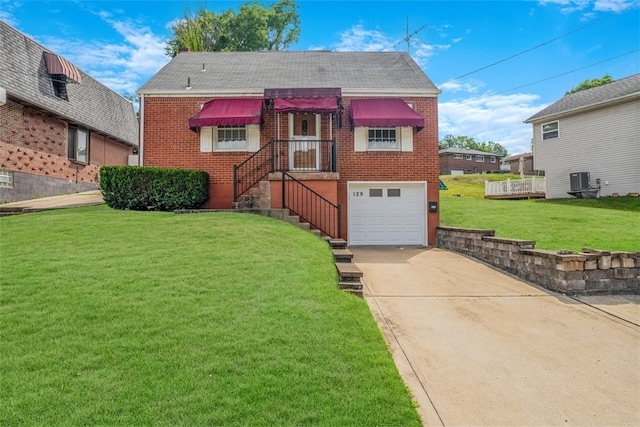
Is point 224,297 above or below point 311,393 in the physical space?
above

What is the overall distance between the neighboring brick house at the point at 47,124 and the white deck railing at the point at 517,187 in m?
22.4

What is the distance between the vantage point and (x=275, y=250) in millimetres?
6270

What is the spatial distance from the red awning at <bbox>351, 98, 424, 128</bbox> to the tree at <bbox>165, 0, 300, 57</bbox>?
14.0 m

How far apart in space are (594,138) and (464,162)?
1268 inches

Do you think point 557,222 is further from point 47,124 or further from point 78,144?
point 78,144

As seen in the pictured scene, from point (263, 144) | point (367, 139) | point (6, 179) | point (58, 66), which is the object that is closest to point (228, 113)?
point (263, 144)

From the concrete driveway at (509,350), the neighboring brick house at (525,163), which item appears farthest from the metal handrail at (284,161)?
the neighboring brick house at (525,163)

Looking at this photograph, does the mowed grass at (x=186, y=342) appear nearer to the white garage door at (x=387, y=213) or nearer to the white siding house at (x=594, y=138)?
the white garage door at (x=387, y=213)

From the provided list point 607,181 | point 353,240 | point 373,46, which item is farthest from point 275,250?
point 607,181

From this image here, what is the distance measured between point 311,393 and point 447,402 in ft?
3.62

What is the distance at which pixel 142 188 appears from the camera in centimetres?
1009

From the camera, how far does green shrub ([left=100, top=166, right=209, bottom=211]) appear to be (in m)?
10.1

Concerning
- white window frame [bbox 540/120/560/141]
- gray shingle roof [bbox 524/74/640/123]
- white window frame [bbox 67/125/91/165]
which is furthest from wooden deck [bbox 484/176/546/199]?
white window frame [bbox 67/125/91/165]

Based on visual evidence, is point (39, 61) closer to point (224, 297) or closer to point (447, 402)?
point (224, 297)
